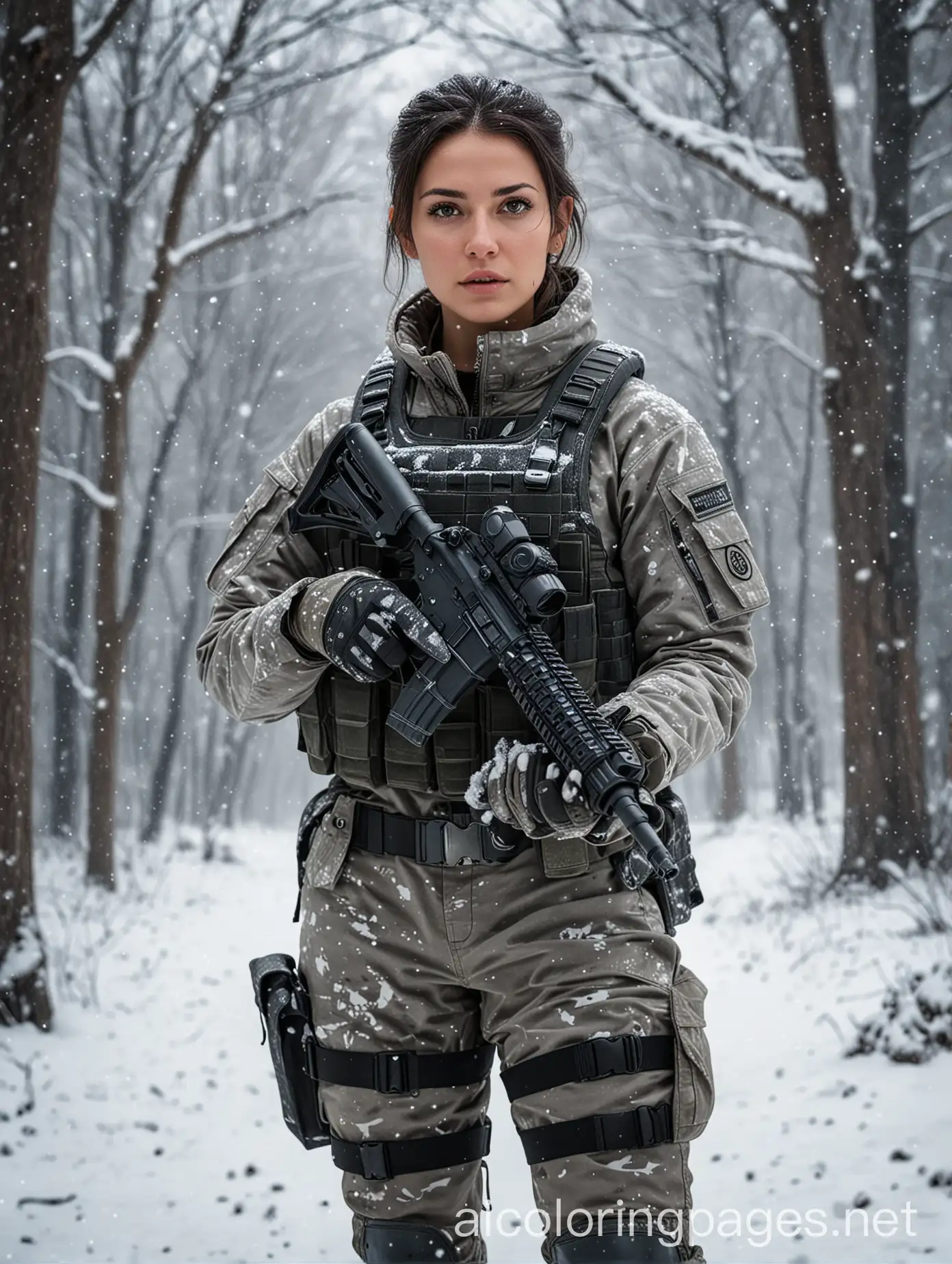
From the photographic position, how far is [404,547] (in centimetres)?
200

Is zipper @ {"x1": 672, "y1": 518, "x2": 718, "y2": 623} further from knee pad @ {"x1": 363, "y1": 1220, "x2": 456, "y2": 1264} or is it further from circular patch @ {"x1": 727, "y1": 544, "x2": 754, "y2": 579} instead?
knee pad @ {"x1": 363, "y1": 1220, "x2": 456, "y2": 1264}

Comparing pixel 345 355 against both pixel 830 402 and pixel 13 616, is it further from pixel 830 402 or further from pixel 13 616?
pixel 13 616

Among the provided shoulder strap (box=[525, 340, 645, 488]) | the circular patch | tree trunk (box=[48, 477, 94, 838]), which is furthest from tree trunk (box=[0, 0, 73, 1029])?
tree trunk (box=[48, 477, 94, 838])

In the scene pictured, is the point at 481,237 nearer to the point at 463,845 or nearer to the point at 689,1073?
the point at 463,845

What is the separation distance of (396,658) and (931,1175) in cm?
262

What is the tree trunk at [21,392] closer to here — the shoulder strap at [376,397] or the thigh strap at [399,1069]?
the shoulder strap at [376,397]

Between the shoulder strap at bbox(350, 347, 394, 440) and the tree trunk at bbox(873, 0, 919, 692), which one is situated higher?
the tree trunk at bbox(873, 0, 919, 692)

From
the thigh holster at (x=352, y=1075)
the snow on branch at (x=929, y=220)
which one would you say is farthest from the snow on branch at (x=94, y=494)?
the thigh holster at (x=352, y=1075)

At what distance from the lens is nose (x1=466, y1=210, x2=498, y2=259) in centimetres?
198

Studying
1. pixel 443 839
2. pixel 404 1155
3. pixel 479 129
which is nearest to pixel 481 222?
pixel 479 129

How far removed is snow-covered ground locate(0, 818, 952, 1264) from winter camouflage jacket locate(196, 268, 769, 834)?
2063 millimetres

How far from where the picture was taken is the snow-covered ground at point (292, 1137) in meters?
3.35

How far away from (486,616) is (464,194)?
29.0 inches

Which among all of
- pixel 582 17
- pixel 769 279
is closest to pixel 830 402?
pixel 582 17
